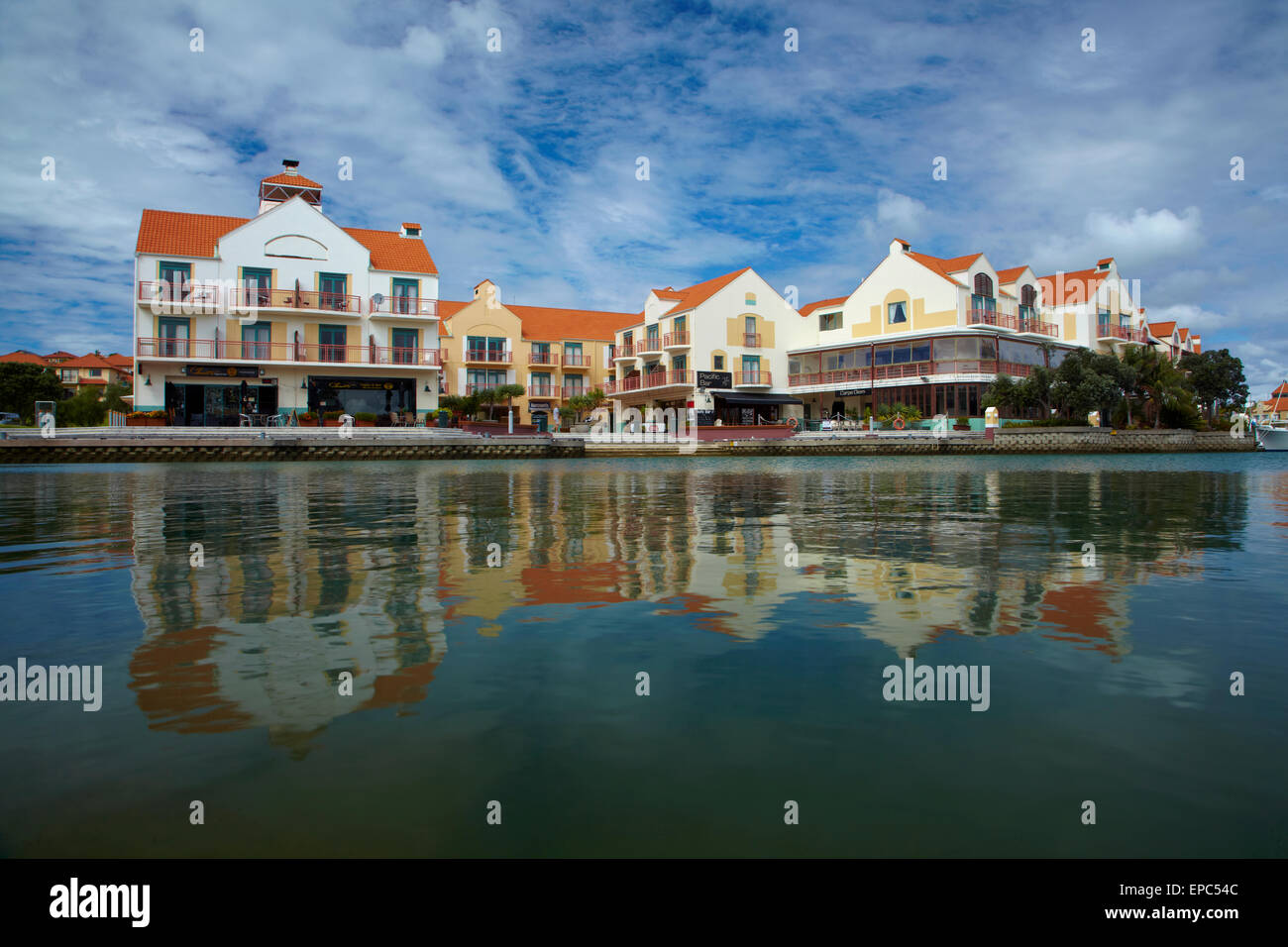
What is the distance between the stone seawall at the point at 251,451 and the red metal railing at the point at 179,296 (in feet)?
34.6

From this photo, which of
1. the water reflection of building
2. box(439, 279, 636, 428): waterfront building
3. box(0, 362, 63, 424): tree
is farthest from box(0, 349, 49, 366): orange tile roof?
the water reflection of building

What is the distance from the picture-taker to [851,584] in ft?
20.8

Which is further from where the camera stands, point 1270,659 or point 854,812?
point 1270,659

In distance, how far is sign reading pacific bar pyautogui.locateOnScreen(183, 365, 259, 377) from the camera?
132 ft

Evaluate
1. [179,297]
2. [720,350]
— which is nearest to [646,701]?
[179,297]

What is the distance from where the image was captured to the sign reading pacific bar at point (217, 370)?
4012 cm

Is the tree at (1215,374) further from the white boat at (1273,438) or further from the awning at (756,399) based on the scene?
the awning at (756,399)

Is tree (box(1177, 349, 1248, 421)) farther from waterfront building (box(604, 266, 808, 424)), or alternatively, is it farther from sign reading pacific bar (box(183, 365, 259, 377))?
sign reading pacific bar (box(183, 365, 259, 377))

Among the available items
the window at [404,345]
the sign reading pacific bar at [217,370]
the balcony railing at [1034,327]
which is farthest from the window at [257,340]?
the balcony railing at [1034,327]
